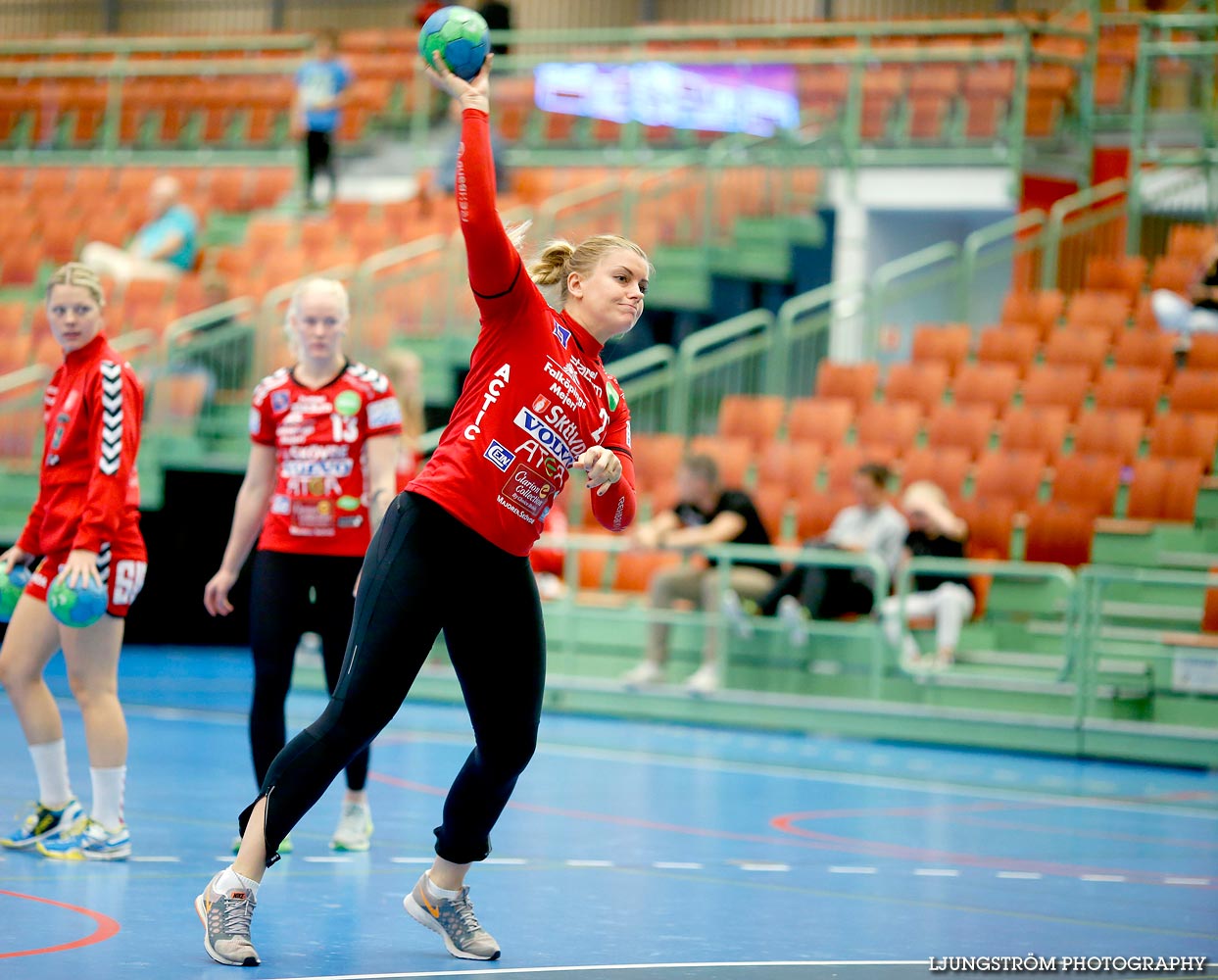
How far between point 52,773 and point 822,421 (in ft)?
28.1

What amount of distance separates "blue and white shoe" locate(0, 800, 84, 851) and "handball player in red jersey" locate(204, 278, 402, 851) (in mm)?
660

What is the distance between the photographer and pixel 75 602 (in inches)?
228

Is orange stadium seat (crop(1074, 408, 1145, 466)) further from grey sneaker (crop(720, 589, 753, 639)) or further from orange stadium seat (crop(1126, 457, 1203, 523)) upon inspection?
grey sneaker (crop(720, 589, 753, 639))

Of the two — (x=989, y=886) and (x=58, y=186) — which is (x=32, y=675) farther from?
(x=58, y=186)

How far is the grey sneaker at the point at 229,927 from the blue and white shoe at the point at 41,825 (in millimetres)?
1780

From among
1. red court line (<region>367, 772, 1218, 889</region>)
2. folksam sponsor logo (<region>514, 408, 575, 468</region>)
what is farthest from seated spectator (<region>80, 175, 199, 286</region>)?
folksam sponsor logo (<region>514, 408, 575, 468</region>)

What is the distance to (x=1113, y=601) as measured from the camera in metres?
10.7

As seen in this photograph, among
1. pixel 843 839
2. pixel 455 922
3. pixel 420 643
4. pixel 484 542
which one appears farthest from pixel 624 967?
pixel 843 839

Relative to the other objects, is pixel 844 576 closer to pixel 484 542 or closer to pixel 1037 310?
pixel 1037 310

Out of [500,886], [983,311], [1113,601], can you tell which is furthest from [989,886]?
[983,311]

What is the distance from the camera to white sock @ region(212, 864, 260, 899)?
4625mm

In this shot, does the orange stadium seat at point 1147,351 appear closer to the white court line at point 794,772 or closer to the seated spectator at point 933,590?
the seated spectator at point 933,590

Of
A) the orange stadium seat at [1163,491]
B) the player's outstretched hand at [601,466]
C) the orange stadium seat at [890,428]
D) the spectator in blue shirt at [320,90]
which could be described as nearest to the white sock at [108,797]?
the player's outstretched hand at [601,466]

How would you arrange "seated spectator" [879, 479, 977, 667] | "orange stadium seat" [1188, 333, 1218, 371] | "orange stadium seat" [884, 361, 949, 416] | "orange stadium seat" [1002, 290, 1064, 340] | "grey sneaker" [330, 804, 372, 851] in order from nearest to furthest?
"grey sneaker" [330, 804, 372, 851] → "seated spectator" [879, 479, 977, 667] → "orange stadium seat" [1188, 333, 1218, 371] → "orange stadium seat" [884, 361, 949, 416] → "orange stadium seat" [1002, 290, 1064, 340]
